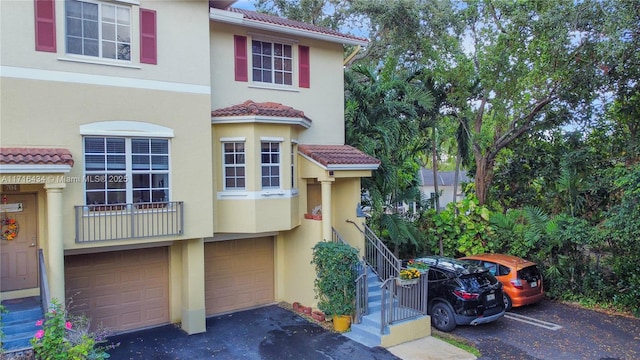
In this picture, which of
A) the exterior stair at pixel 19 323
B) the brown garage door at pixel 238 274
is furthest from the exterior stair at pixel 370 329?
the exterior stair at pixel 19 323

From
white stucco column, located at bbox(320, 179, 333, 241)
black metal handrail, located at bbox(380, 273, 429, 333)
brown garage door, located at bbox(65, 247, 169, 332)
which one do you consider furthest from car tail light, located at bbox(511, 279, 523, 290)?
brown garage door, located at bbox(65, 247, 169, 332)

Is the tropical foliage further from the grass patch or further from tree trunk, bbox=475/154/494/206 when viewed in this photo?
the grass patch

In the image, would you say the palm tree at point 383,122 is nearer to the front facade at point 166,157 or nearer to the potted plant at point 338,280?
the front facade at point 166,157

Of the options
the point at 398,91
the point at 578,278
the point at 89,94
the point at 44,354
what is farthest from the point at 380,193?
the point at 44,354

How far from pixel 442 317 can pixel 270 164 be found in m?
5.85

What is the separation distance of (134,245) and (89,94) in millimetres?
3564

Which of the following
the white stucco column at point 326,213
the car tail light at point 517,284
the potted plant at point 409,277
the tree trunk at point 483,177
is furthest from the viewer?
the tree trunk at point 483,177

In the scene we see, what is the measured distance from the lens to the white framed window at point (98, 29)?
8.91 m

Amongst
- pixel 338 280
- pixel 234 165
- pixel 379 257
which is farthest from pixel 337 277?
pixel 234 165

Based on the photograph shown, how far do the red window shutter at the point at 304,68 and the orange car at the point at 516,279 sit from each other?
7.44 m

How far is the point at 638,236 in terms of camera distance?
11.0 m

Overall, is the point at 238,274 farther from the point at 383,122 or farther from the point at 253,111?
the point at 383,122

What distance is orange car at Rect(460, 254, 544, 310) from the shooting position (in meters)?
12.2

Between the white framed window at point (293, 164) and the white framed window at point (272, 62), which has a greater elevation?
the white framed window at point (272, 62)
